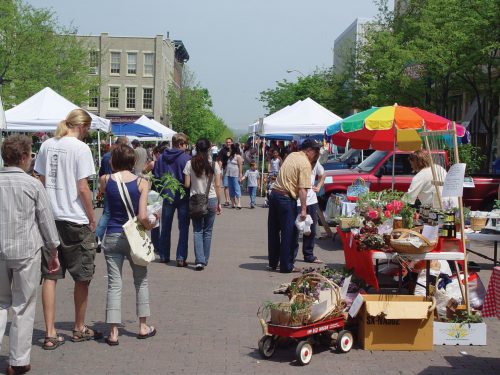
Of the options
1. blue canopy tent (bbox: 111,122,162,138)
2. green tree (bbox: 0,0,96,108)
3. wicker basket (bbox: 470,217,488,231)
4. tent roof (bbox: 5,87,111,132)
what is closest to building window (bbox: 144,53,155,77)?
green tree (bbox: 0,0,96,108)

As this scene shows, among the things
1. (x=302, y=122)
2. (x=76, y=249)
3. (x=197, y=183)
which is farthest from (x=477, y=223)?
(x=302, y=122)

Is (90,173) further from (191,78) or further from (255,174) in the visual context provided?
(191,78)

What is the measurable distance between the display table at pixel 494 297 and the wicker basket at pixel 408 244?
3.42 feet

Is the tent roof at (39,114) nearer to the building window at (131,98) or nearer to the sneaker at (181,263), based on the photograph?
the sneaker at (181,263)

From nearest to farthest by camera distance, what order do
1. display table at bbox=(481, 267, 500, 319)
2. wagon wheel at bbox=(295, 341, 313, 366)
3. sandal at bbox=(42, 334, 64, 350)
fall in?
display table at bbox=(481, 267, 500, 319), wagon wheel at bbox=(295, 341, 313, 366), sandal at bbox=(42, 334, 64, 350)

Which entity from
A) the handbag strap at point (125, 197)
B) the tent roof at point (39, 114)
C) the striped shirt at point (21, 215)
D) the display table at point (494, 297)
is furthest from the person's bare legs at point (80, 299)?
the tent roof at point (39, 114)

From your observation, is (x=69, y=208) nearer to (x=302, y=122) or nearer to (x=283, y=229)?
(x=283, y=229)

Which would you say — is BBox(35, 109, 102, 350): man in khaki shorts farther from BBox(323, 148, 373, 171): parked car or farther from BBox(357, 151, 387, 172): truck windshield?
BBox(323, 148, 373, 171): parked car

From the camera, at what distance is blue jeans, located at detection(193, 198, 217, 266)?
35.9 feet

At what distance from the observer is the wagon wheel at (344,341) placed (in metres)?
6.63

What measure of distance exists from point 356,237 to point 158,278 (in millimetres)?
3108

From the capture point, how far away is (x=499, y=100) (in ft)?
111

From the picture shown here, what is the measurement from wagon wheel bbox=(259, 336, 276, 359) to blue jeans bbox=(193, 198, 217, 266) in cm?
450

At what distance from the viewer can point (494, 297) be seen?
20.7ft
